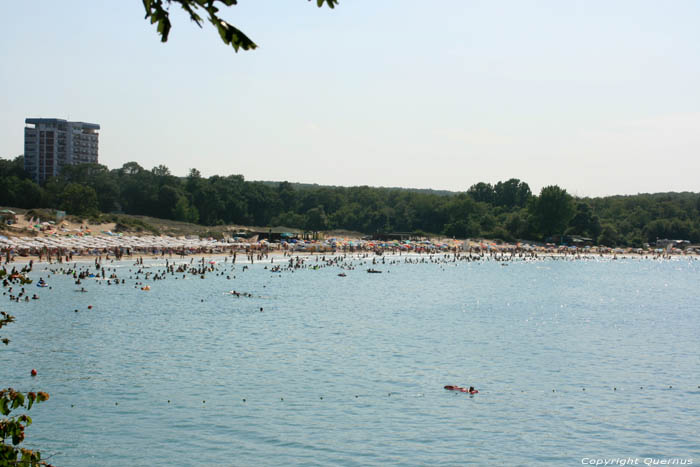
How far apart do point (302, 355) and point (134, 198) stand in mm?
101913

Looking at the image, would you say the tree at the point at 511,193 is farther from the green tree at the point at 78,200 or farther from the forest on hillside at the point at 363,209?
the green tree at the point at 78,200

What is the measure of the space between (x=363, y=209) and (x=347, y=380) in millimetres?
126140

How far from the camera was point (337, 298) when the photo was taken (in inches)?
2164

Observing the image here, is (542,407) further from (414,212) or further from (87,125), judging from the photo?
(87,125)

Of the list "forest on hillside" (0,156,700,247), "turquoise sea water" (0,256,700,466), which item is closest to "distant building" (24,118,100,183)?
"forest on hillside" (0,156,700,247)

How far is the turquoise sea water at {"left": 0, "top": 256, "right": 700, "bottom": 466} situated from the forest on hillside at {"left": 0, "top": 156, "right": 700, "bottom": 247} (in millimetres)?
73821

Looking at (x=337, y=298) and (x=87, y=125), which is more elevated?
(x=87, y=125)

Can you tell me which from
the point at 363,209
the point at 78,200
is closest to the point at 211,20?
the point at 78,200

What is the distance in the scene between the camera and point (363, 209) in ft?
495

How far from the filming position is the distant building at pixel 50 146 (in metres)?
168

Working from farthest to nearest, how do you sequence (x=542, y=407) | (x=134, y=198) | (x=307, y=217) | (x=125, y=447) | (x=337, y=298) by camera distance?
(x=307, y=217)
(x=134, y=198)
(x=337, y=298)
(x=542, y=407)
(x=125, y=447)

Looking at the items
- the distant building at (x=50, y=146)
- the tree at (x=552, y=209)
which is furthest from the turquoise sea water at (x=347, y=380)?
the distant building at (x=50, y=146)

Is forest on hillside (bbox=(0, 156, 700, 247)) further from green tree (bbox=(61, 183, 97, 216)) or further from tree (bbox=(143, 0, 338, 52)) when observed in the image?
tree (bbox=(143, 0, 338, 52))

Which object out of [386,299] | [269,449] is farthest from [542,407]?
[386,299]
